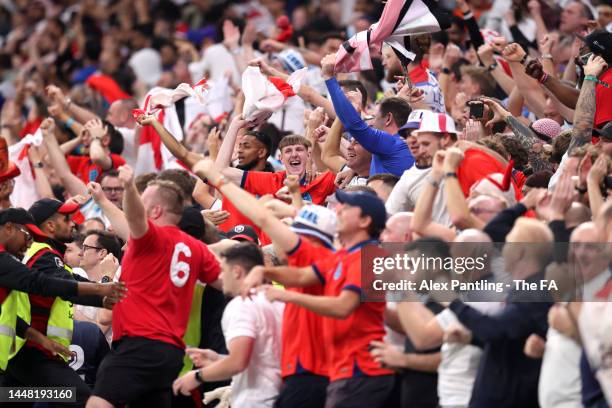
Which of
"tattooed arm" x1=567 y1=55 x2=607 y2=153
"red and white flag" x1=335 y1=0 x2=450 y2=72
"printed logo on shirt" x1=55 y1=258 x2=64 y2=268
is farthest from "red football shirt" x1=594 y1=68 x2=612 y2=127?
"printed logo on shirt" x1=55 y1=258 x2=64 y2=268

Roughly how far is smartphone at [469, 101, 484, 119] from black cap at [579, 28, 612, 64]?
3.27ft

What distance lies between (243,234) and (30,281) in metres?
1.60

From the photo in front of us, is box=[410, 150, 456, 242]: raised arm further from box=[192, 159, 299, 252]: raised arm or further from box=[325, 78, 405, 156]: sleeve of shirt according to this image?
box=[325, 78, 405, 156]: sleeve of shirt

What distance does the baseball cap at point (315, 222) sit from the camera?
25.6 feet

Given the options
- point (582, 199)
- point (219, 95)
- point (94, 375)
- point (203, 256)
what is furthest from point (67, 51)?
point (582, 199)

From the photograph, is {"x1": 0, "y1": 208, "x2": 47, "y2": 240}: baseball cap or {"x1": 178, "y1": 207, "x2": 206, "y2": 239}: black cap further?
{"x1": 0, "y1": 208, "x2": 47, "y2": 240}: baseball cap

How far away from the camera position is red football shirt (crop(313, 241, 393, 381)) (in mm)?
7426

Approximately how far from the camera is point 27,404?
9672 millimetres

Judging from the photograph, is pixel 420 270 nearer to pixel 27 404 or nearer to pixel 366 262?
pixel 366 262

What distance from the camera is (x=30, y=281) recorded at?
8977mm

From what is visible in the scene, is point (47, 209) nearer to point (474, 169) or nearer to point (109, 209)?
point (109, 209)

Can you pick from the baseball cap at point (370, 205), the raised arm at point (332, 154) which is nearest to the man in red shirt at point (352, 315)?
the baseball cap at point (370, 205)

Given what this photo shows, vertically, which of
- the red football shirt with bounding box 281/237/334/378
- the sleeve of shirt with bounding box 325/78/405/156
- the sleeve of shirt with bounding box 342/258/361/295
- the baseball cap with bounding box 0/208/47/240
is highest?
the sleeve of shirt with bounding box 325/78/405/156

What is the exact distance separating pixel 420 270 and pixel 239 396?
1508mm
